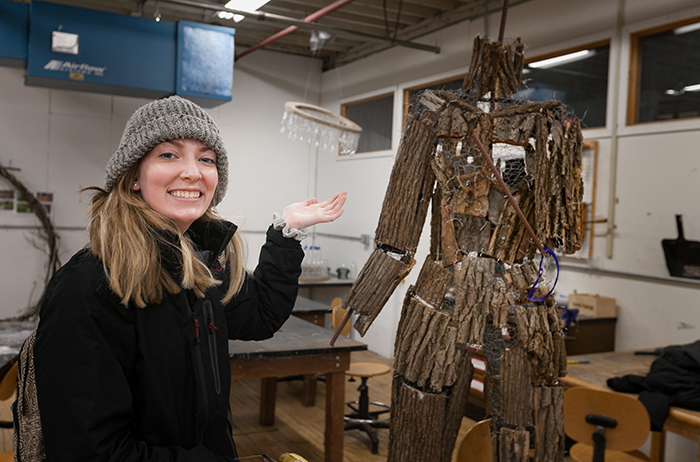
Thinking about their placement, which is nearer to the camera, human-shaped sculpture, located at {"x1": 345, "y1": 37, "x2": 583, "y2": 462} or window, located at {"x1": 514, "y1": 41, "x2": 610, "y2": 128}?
human-shaped sculpture, located at {"x1": 345, "y1": 37, "x2": 583, "y2": 462}

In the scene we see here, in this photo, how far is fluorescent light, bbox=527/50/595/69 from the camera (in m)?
4.36

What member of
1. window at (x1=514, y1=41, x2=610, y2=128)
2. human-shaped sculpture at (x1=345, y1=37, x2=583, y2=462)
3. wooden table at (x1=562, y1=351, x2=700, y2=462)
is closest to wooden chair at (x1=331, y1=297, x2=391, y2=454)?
wooden table at (x1=562, y1=351, x2=700, y2=462)

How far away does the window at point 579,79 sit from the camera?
166 inches

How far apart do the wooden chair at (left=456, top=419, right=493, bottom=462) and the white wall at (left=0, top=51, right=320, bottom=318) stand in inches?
157

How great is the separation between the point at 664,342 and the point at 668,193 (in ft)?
3.13

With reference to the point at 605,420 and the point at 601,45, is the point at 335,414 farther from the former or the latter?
the point at 601,45

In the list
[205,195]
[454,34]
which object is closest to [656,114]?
[454,34]

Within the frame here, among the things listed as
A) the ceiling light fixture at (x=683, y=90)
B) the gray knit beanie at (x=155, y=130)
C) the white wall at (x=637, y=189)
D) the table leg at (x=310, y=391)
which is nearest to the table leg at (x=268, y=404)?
the table leg at (x=310, y=391)

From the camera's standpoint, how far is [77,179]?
6352 millimetres

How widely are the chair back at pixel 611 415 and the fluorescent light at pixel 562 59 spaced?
2.86m

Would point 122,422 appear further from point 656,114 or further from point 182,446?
point 656,114

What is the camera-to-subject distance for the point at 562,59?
14.9 ft

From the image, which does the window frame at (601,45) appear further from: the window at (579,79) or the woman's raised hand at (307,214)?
the woman's raised hand at (307,214)

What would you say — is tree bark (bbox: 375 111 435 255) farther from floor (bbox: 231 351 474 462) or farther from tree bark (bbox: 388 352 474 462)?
floor (bbox: 231 351 474 462)
